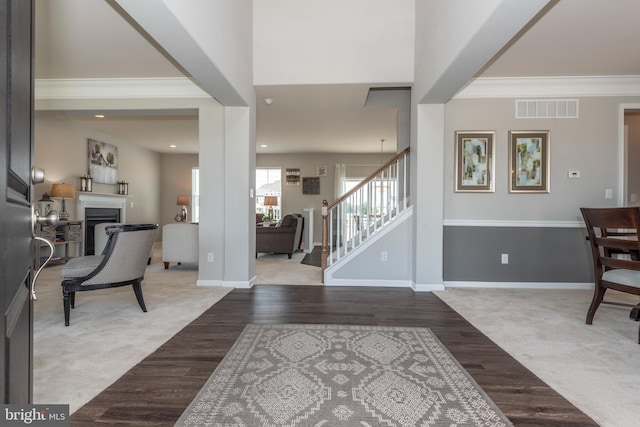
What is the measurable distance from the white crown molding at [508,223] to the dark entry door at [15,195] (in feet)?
13.2

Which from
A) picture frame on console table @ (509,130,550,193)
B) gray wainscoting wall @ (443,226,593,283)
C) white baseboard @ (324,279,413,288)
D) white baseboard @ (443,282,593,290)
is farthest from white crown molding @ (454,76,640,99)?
white baseboard @ (324,279,413,288)

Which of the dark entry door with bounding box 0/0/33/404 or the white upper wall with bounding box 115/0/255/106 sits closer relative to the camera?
the dark entry door with bounding box 0/0/33/404

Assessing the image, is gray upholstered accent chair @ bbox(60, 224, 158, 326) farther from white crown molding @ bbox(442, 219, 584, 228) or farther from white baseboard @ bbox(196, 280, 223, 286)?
white crown molding @ bbox(442, 219, 584, 228)

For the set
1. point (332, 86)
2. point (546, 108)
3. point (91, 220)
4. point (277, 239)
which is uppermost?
point (332, 86)

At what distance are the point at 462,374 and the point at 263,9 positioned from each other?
431 centimetres

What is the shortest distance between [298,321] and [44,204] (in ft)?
15.8

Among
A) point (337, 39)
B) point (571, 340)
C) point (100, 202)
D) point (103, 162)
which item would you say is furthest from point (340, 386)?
point (103, 162)

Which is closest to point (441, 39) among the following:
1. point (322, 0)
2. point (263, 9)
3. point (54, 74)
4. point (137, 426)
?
point (322, 0)

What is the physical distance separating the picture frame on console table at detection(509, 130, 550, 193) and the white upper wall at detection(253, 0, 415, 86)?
1.64 meters

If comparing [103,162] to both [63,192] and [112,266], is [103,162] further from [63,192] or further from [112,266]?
[112,266]

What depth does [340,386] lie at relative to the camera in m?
1.74

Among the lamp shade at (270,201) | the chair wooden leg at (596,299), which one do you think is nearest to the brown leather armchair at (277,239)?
the lamp shade at (270,201)

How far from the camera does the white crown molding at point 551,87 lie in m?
3.93

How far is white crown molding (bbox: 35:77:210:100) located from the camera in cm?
409
